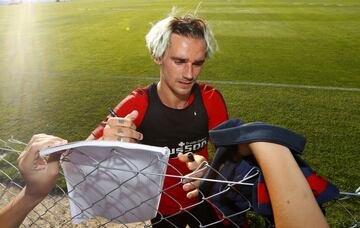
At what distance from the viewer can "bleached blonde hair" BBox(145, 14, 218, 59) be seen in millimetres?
2875

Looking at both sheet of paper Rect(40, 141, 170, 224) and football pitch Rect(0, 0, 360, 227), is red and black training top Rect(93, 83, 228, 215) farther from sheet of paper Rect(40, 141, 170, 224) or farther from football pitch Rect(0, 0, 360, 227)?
football pitch Rect(0, 0, 360, 227)

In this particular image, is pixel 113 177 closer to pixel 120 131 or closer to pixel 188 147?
pixel 120 131

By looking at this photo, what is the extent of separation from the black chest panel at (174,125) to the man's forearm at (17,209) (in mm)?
1426

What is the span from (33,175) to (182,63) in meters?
1.71

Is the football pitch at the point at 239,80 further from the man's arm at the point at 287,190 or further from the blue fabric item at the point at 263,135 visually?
the man's arm at the point at 287,190

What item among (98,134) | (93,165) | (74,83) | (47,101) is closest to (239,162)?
(93,165)

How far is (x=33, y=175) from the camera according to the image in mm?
1387

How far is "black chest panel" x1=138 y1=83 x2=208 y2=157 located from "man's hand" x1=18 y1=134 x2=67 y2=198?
4.74ft

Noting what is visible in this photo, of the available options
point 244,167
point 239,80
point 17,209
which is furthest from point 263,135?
point 239,80

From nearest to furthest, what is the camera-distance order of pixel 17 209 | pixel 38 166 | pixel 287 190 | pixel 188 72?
pixel 287 190 < pixel 38 166 < pixel 17 209 < pixel 188 72

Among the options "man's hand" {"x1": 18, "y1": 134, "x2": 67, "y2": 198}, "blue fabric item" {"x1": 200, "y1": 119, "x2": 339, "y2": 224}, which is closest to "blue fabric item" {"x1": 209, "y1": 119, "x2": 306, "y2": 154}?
"blue fabric item" {"x1": 200, "y1": 119, "x2": 339, "y2": 224}

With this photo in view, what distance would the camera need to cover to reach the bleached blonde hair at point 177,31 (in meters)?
2.88

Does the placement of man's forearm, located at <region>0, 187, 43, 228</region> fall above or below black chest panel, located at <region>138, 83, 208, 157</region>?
above

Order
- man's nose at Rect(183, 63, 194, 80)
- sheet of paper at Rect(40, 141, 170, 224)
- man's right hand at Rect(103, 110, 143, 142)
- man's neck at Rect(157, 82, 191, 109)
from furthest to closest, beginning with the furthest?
man's neck at Rect(157, 82, 191, 109) → man's nose at Rect(183, 63, 194, 80) → man's right hand at Rect(103, 110, 143, 142) → sheet of paper at Rect(40, 141, 170, 224)
